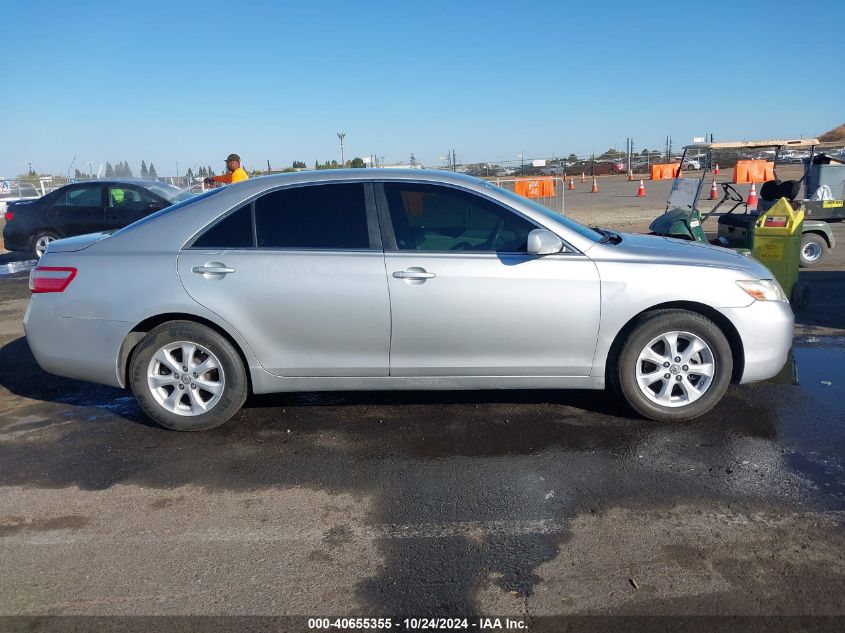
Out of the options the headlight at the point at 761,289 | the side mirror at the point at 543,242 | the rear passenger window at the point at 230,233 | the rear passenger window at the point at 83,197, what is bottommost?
the headlight at the point at 761,289

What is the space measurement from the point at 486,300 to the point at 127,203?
10.3m

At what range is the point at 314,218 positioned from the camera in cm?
452

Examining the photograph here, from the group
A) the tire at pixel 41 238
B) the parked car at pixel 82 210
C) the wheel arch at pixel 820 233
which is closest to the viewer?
the wheel arch at pixel 820 233

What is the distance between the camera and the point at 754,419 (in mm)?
4598

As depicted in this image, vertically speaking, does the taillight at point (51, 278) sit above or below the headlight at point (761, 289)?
above

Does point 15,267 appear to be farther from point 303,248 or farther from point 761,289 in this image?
point 761,289

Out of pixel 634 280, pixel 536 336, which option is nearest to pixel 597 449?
pixel 536 336

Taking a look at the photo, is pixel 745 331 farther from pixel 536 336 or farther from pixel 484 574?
pixel 484 574

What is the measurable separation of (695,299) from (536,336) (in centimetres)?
103

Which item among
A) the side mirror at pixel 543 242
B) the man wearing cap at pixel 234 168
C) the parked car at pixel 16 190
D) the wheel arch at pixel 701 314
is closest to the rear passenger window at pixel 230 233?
Answer: the side mirror at pixel 543 242

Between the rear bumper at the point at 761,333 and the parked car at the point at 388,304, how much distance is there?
0.01 meters

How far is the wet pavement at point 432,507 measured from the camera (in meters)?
2.87

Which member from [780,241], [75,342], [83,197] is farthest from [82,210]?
[780,241]

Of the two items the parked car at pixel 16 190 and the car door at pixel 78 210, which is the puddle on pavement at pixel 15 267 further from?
the parked car at pixel 16 190
